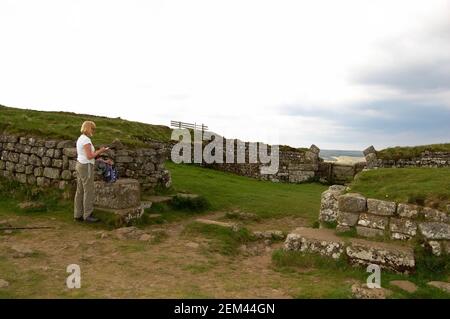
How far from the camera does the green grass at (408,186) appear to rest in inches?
295

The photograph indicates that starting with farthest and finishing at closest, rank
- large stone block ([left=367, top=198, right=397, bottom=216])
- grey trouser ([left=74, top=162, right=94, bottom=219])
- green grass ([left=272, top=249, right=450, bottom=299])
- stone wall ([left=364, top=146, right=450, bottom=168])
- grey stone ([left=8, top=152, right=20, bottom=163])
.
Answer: stone wall ([left=364, top=146, right=450, bottom=168]) < grey stone ([left=8, top=152, right=20, bottom=163]) < grey trouser ([left=74, top=162, right=94, bottom=219]) < large stone block ([left=367, top=198, right=397, bottom=216]) < green grass ([left=272, top=249, right=450, bottom=299])

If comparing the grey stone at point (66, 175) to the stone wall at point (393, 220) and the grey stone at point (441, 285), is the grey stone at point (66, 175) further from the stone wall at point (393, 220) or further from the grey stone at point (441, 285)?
the grey stone at point (441, 285)

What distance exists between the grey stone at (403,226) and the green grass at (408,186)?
39 cm

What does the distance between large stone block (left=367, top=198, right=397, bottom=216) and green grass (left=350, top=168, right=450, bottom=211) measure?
209 millimetres


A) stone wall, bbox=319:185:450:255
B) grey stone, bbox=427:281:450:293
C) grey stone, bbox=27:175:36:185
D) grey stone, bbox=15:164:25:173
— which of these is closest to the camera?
grey stone, bbox=427:281:450:293

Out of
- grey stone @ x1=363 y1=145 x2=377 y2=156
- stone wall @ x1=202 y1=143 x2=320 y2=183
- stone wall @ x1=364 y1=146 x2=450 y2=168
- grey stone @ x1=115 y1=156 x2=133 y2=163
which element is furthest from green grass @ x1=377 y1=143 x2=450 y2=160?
grey stone @ x1=115 y1=156 x2=133 y2=163

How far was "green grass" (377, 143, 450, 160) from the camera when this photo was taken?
22.7 metres

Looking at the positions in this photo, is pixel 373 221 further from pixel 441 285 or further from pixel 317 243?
pixel 441 285

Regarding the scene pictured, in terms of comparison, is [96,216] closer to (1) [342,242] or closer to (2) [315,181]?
(1) [342,242]

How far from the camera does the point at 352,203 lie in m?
7.82

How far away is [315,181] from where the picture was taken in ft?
77.4

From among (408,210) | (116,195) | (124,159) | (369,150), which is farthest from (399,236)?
(369,150)

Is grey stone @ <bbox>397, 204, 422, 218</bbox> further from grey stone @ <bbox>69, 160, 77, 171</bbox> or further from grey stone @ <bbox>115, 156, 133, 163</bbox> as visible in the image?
grey stone @ <bbox>69, 160, 77, 171</bbox>

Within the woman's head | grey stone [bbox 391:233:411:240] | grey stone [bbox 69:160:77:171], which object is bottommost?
grey stone [bbox 391:233:411:240]
